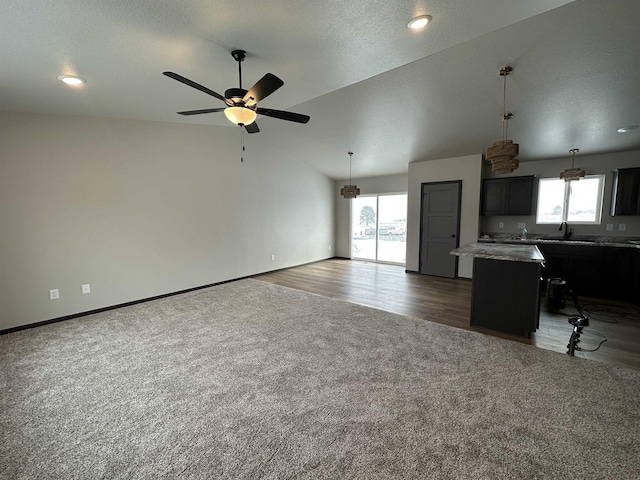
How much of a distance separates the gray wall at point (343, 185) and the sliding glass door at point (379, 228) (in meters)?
0.15

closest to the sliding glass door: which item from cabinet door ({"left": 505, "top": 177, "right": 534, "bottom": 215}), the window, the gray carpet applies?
cabinet door ({"left": 505, "top": 177, "right": 534, "bottom": 215})

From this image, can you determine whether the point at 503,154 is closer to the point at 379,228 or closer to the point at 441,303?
the point at 441,303

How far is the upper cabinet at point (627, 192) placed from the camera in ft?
13.8

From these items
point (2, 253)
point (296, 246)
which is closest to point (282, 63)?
point (2, 253)

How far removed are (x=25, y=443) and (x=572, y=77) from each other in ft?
17.8

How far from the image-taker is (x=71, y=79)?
2.46 metres

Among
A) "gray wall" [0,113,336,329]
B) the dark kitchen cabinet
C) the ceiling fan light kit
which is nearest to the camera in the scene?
the ceiling fan light kit

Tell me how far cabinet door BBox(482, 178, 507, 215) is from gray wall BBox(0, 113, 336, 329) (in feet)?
14.7

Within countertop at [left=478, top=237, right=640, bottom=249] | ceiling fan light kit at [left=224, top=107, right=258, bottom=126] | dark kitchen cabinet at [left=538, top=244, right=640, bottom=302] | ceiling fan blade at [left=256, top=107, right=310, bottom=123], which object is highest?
ceiling fan blade at [left=256, top=107, right=310, bottom=123]

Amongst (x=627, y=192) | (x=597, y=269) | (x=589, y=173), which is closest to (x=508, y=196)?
(x=589, y=173)

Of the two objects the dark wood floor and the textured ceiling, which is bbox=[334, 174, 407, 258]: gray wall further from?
the textured ceiling

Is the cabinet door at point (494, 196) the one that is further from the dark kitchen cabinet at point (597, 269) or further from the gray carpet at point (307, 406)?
the gray carpet at point (307, 406)

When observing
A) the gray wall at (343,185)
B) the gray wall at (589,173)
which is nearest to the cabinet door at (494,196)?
the gray wall at (589,173)

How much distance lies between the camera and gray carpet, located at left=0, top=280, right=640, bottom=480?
4.77ft
